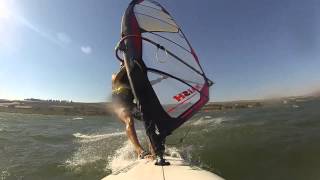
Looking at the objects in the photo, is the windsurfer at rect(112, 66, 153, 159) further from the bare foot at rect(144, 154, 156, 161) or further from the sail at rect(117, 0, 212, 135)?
the bare foot at rect(144, 154, 156, 161)

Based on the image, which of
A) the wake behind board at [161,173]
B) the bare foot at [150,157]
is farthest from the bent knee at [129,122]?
the wake behind board at [161,173]

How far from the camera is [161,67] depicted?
741cm

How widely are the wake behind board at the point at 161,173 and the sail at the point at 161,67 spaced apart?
4.09ft

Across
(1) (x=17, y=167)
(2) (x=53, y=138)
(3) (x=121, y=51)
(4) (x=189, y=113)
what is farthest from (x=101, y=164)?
(2) (x=53, y=138)

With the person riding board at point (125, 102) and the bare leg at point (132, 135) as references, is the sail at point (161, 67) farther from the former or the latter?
the bare leg at point (132, 135)

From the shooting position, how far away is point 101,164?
10.9 m

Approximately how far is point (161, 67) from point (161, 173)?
101 inches

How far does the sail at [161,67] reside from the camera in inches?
275

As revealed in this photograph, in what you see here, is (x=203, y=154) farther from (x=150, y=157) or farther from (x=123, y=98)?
(x=150, y=157)

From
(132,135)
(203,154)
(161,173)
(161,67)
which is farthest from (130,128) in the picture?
(203,154)

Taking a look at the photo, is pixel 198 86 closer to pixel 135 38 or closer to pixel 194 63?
pixel 194 63

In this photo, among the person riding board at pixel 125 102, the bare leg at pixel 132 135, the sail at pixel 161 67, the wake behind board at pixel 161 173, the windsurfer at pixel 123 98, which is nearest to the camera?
the wake behind board at pixel 161 173

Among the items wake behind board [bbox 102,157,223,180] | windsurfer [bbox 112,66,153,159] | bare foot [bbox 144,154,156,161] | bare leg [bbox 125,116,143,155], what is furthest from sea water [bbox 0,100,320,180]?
wake behind board [bbox 102,157,223,180]

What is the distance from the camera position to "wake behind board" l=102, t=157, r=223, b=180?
17.4 feet
